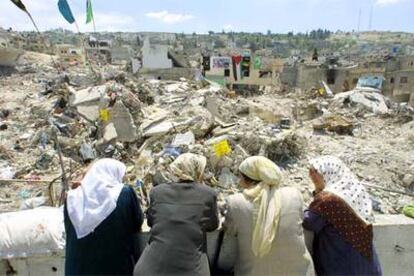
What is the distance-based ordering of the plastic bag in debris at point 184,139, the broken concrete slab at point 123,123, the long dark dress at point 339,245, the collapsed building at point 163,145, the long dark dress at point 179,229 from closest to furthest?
the long dark dress at point 179,229, the long dark dress at point 339,245, the collapsed building at point 163,145, the plastic bag in debris at point 184,139, the broken concrete slab at point 123,123

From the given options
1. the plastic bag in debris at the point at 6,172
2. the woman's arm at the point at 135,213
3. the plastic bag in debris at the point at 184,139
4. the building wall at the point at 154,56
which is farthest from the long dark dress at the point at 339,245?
the building wall at the point at 154,56

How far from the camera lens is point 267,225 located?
2.00 meters

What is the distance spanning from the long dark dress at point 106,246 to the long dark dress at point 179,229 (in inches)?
5.8

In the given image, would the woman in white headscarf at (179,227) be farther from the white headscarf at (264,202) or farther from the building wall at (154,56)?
the building wall at (154,56)

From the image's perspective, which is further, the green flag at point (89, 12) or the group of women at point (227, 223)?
the green flag at point (89, 12)

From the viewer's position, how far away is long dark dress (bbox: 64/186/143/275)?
2062 millimetres

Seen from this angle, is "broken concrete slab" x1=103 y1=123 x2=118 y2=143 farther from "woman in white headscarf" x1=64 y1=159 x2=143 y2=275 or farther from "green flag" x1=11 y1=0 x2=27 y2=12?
"woman in white headscarf" x1=64 y1=159 x2=143 y2=275

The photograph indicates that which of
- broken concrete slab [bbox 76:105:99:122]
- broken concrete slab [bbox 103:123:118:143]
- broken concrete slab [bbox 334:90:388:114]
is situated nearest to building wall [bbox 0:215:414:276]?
broken concrete slab [bbox 103:123:118:143]

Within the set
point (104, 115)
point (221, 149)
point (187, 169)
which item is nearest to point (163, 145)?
point (221, 149)

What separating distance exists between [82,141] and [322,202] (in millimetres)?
7859

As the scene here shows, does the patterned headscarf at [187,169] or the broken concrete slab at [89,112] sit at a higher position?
the patterned headscarf at [187,169]

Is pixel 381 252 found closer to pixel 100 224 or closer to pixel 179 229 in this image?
pixel 179 229

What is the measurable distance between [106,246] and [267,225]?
0.87m

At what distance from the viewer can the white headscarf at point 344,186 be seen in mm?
2086
